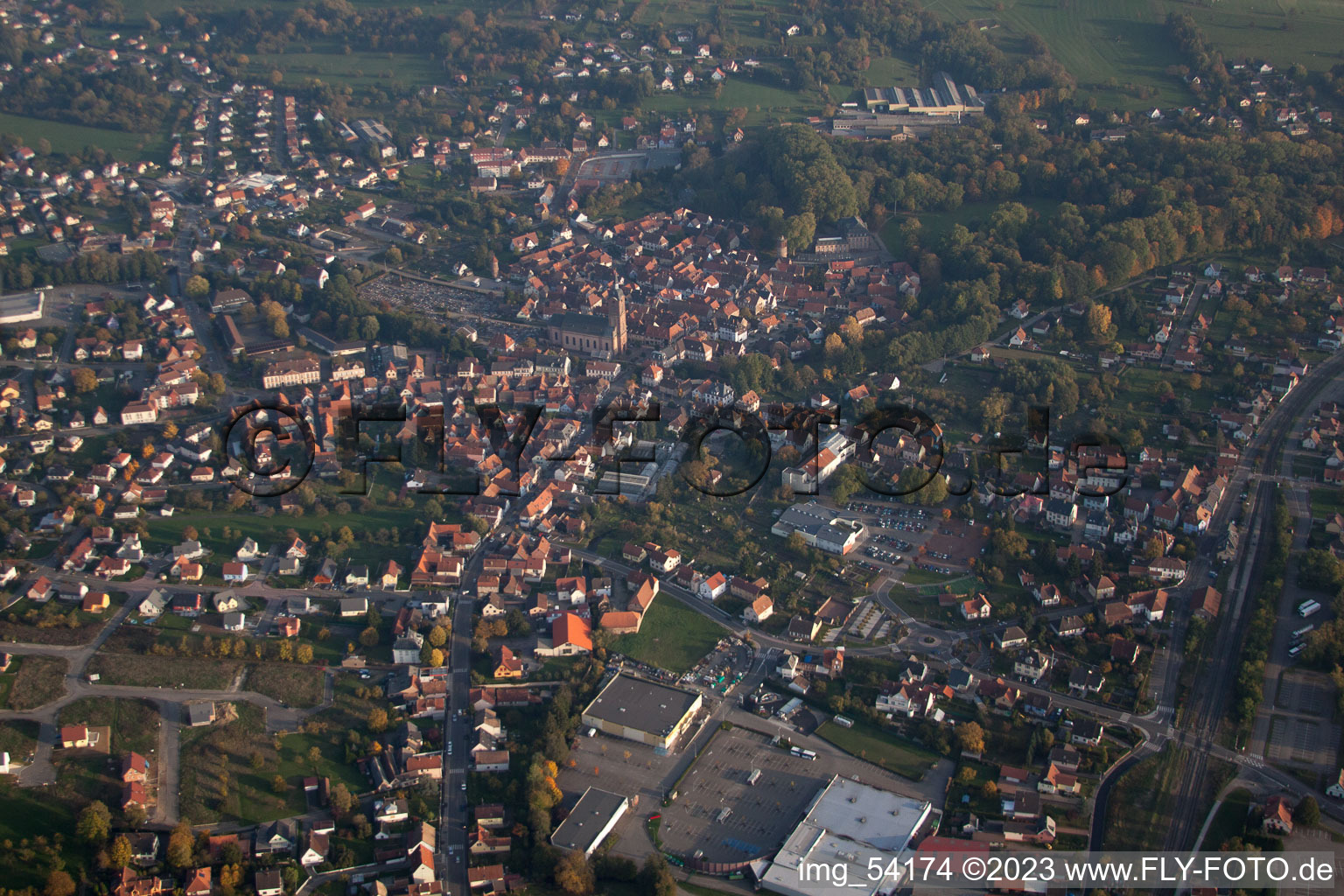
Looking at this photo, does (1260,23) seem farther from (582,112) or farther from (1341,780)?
(1341,780)

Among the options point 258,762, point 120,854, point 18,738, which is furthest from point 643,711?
point 18,738

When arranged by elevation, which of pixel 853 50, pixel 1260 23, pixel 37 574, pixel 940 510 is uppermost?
pixel 1260 23

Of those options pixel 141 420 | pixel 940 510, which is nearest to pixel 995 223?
pixel 940 510

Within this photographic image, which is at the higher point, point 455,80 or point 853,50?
point 853,50

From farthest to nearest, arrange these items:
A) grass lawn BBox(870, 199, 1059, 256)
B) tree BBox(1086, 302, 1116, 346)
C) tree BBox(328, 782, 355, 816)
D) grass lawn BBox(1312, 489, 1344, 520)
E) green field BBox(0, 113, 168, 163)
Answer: green field BBox(0, 113, 168, 163) → grass lawn BBox(870, 199, 1059, 256) → tree BBox(1086, 302, 1116, 346) → grass lawn BBox(1312, 489, 1344, 520) → tree BBox(328, 782, 355, 816)

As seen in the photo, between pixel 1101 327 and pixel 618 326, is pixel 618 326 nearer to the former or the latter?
pixel 618 326

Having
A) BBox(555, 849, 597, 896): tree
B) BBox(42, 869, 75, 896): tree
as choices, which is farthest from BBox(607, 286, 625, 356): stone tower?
BBox(42, 869, 75, 896): tree

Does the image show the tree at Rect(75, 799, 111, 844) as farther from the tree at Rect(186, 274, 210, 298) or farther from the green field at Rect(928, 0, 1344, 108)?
the green field at Rect(928, 0, 1344, 108)
